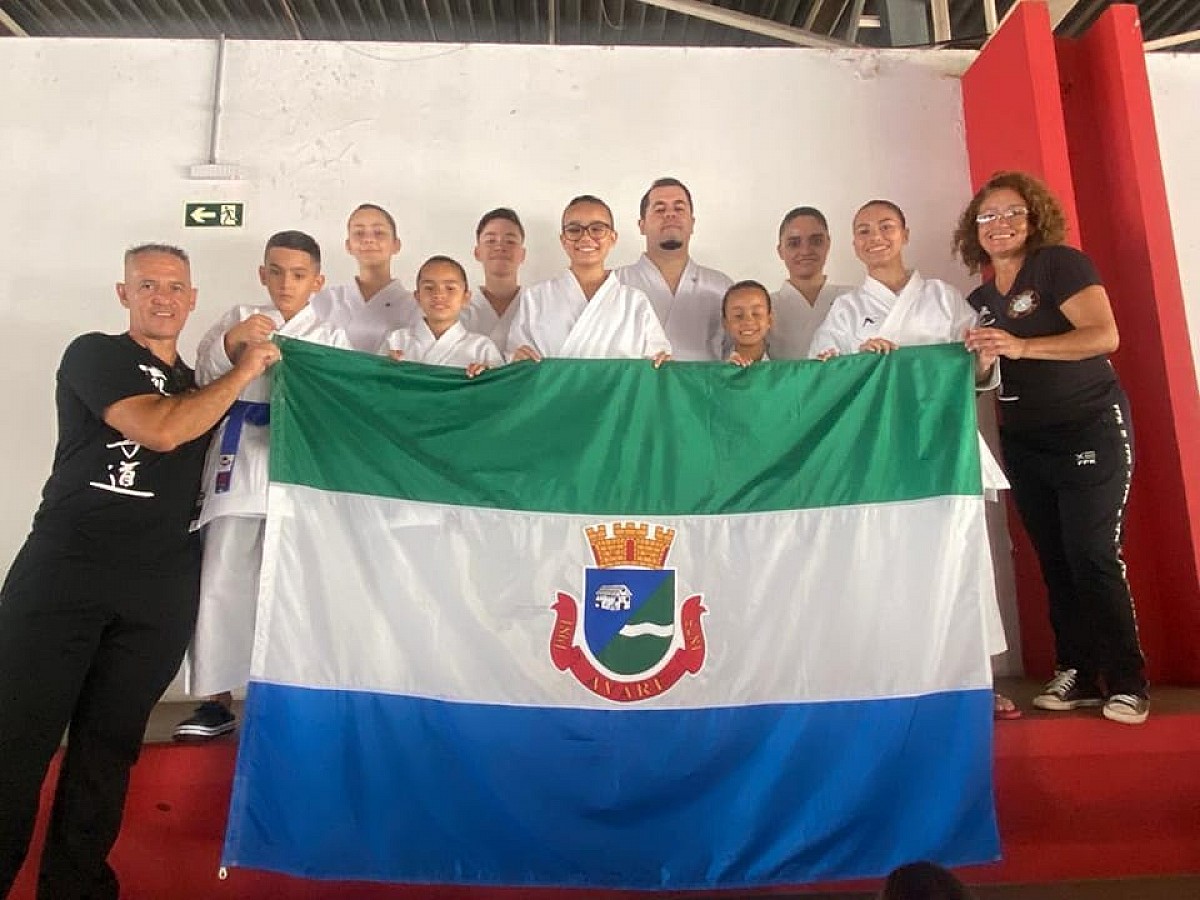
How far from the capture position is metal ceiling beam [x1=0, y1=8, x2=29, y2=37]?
14.2ft

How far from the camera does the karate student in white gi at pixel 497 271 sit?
3.08 meters

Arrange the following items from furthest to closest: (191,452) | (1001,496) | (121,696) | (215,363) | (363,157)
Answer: (363,157) < (1001,496) < (215,363) < (191,452) < (121,696)

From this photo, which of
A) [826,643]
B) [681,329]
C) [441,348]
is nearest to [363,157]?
[441,348]

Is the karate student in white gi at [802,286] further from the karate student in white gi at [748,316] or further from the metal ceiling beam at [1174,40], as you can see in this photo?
the metal ceiling beam at [1174,40]

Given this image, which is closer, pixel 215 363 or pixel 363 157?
pixel 215 363

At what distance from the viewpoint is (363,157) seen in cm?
342

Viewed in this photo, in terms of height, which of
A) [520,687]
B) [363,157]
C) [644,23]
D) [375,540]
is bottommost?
[520,687]

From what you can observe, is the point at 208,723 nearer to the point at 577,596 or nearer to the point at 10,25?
the point at 577,596

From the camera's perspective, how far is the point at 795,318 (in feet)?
10.0

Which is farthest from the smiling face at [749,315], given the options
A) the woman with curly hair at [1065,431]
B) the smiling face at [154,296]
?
the smiling face at [154,296]

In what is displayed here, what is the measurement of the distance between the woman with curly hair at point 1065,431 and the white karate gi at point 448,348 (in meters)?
1.38

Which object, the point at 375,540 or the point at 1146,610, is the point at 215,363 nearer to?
the point at 375,540

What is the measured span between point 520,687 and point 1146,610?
227cm

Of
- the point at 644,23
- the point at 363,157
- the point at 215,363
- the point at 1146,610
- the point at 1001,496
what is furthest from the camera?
the point at 644,23
